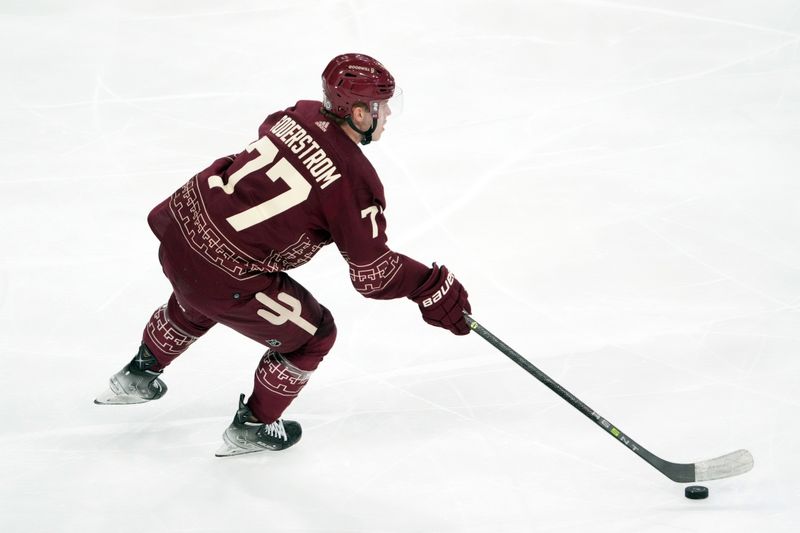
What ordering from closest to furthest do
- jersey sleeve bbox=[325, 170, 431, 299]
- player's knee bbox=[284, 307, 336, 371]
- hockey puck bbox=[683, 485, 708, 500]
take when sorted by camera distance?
jersey sleeve bbox=[325, 170, 431, 299]
hockey puck bbox=[683, 485, 708, 500]
player's knee bbox=[284, 307, 336, 371]

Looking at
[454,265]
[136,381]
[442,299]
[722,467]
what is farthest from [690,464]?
[136,381]

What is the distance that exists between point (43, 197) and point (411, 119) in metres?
1.77

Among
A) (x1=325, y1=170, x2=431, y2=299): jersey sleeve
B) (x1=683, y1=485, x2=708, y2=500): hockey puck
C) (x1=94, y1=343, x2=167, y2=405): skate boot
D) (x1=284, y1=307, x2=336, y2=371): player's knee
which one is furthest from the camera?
(x1=94, y1=343, x2=167, y2=405): skate boot

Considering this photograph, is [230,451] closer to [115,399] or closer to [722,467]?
[115,399]

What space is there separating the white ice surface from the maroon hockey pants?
0.71 feet

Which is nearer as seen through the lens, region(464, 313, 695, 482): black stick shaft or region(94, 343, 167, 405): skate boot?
A: region(464, 313, 695, 482): black stick shaft

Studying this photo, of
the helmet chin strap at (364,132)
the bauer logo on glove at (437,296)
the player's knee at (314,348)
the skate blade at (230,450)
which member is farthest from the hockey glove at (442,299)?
the skate blade at (230,450)

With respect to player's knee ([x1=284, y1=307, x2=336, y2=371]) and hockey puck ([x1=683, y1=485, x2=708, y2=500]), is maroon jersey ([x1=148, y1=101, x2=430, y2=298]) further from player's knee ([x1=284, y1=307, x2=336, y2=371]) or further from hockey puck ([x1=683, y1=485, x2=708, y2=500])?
hockey puck ([x1=683, y1=485, x2=708, y2=500])

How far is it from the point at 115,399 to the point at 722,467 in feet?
5.83

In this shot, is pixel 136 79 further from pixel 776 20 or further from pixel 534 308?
pixel 776 20

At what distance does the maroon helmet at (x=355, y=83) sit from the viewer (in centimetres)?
274

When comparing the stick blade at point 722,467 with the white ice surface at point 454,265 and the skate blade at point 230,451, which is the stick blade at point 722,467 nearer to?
the white ice surface at point 454,265

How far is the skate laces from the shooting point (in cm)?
312

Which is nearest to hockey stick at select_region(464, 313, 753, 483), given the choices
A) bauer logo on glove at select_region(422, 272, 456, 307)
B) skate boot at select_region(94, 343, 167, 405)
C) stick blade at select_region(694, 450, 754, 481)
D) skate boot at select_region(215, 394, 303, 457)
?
stick blade at select_region(694, 450, 754, 481)
